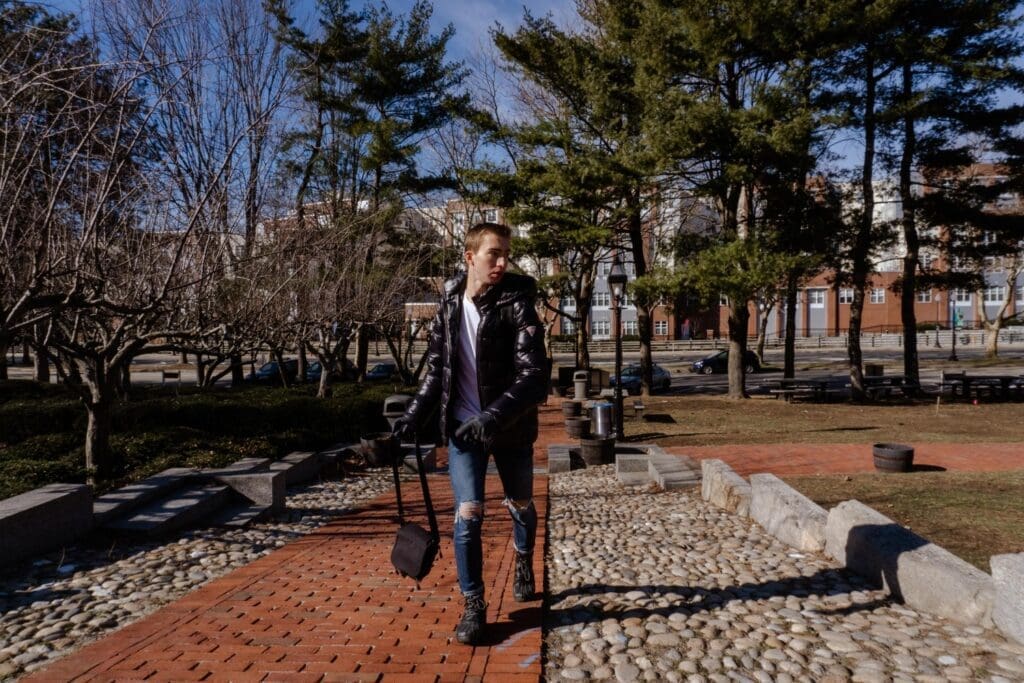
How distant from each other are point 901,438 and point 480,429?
1176cm

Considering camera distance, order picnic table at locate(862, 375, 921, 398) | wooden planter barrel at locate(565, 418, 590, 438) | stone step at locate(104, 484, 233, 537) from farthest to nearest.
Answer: picnic table at locate(862, 375, 921, 398)
wooden planter barrel at locate(565, 418, 590, 438)
stone step at locate(104, 484, 233, 537)

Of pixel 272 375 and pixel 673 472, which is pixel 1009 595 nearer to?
pixel 673 472

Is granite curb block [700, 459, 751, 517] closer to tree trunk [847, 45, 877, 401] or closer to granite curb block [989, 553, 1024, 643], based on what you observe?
granite curb block [989, 553, 1024, 643]

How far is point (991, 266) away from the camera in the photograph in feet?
67.3

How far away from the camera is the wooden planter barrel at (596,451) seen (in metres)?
9.41

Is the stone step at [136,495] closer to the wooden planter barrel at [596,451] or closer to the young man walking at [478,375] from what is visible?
the young man walking at [478,375]

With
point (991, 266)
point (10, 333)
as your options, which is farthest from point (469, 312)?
point (991, 266)

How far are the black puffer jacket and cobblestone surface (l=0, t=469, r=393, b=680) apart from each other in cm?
220

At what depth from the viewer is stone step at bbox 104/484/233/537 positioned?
539 centimetres

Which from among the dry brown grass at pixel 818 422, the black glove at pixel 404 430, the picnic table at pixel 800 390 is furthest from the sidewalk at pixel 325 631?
the picnic table at pixel 800 390

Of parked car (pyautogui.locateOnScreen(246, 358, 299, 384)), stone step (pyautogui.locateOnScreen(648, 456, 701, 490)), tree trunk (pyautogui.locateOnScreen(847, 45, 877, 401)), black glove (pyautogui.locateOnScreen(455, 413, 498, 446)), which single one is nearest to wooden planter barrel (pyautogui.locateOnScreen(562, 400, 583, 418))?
stone step (pyautogui.locateOnScreen(648, 456, 701, 490))

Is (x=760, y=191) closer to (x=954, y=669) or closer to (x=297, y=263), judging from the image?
(x=297, y=263)

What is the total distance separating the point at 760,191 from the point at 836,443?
7.47m

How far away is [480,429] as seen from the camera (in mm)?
2916
